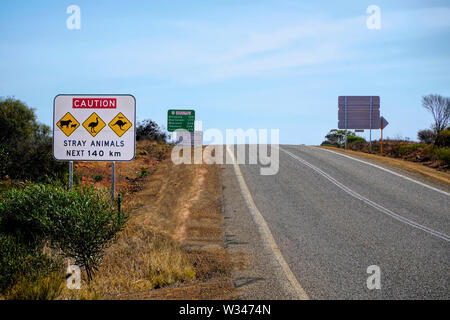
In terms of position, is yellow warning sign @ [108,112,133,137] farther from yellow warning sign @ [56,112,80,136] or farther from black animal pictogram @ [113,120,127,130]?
yellow warning sign @ [56,112,80,136]

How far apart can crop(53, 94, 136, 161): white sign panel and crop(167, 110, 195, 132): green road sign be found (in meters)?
21.6

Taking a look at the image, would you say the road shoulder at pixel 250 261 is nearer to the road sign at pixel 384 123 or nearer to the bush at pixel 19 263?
the bush at pixel 19 263

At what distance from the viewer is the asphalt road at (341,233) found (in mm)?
7586

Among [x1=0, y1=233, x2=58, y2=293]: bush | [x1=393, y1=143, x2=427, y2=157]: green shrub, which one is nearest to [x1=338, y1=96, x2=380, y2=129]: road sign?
[x1=393, y1=143, x2=427, y2=157]: green shrub

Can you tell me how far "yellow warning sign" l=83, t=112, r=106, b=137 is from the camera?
11430 millimetres

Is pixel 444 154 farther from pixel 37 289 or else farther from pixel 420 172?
pixel 37 289

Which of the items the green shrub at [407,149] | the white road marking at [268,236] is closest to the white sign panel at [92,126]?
the white road marking at [268,236]

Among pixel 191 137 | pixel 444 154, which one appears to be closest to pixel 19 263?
pixel 444 154

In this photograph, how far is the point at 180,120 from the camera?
3328 centimetres

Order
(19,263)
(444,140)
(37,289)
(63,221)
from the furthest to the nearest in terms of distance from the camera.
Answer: (444,140) → (63,221) → (19,263) → (37,289)

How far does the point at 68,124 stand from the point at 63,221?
3685 mm
